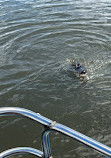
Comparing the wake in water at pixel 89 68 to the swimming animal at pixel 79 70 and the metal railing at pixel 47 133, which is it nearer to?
the swimming animal at pixel 79 70

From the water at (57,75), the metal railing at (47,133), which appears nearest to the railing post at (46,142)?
the metal railing at (47,133)

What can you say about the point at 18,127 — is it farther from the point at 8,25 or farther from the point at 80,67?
the point at 8,25

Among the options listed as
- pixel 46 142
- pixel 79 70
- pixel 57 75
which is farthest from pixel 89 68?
pixel 46 142

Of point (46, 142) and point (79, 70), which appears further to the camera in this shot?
point (79, 70)

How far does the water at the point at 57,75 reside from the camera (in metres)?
4.81

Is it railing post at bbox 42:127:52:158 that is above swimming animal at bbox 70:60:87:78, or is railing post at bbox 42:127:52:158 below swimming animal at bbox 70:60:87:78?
above

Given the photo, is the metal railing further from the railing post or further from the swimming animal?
the swimming animal

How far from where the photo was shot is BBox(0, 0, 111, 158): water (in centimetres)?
481

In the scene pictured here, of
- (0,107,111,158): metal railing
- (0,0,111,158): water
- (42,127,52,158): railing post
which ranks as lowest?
(0,0,111,158): water

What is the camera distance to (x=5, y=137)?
4762mm

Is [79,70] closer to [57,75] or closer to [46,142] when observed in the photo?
[57,75]

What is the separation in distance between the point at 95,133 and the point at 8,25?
9.47m

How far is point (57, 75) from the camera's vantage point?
7.01 meters

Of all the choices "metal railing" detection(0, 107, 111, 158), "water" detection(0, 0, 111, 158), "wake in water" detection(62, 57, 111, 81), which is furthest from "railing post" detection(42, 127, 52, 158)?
"wake in water" detection(62, 57, 111, 81)
